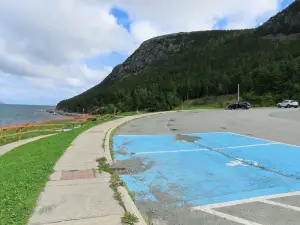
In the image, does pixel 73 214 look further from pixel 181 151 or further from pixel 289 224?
pixel 181 151

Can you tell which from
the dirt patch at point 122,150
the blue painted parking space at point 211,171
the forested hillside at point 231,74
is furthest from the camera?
the forested hillside at point 231,74

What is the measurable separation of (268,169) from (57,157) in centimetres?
622

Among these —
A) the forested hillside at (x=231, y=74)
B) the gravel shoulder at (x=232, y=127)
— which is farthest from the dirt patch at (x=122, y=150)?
the forested hillside at (x=231, y=74)

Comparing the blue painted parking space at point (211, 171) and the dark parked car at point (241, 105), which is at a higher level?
the dark parked car at point (241, 105)

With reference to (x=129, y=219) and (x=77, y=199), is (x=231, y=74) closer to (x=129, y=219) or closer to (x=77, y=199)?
(x=77, y=199)

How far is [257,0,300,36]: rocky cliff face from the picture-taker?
168 m

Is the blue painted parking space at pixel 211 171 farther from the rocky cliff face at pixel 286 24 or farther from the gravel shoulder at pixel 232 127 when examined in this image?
the rocky cliff face at pixel 286 24

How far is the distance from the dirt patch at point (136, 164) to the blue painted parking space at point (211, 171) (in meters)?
0.03

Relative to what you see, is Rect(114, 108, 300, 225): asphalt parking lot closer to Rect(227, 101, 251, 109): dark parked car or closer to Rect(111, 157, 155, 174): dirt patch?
Rect(111, 157, 155, 174): dirt patch

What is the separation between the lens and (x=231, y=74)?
114562mm

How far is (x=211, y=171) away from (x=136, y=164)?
7.17 feet

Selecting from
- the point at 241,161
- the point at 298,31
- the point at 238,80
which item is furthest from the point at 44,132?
the point at 298,31

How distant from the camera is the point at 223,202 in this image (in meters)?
4.94

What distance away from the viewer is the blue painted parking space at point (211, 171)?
5484 millimetres
